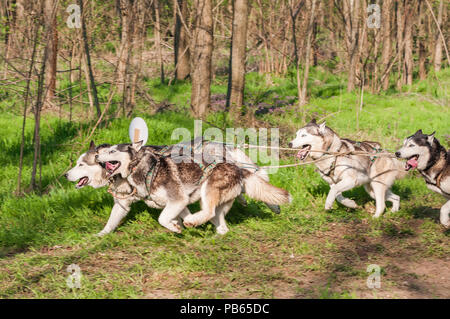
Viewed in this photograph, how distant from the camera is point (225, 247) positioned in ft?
16.1

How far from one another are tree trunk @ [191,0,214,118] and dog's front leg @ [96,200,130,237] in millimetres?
5230

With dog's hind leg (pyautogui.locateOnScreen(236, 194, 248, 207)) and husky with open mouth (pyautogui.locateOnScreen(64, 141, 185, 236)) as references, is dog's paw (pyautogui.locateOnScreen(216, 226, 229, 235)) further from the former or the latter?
dog's hind leg (pyautogui.locateOnScreen(236, 194, 248, 207))

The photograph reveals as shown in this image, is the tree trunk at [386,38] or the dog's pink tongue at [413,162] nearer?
the dog's pink tongue at [413,162]

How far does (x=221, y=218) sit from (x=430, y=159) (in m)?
2.61

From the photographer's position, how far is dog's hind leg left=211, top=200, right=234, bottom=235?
5.27 metres

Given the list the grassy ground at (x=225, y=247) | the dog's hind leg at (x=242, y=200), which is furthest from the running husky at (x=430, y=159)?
the dog's hind leg at (x=242, y=200)

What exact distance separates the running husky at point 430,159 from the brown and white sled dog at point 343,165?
38.7 inches

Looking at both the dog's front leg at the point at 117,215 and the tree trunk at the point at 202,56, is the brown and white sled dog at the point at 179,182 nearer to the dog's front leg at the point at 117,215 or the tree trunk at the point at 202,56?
the dog's front leg at the point at 117,215

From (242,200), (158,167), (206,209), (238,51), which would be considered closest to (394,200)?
(242,200)

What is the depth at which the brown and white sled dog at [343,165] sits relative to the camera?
5957mm

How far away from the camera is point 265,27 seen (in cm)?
1655

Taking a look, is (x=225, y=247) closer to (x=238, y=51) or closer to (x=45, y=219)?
(x=45, y=219)
